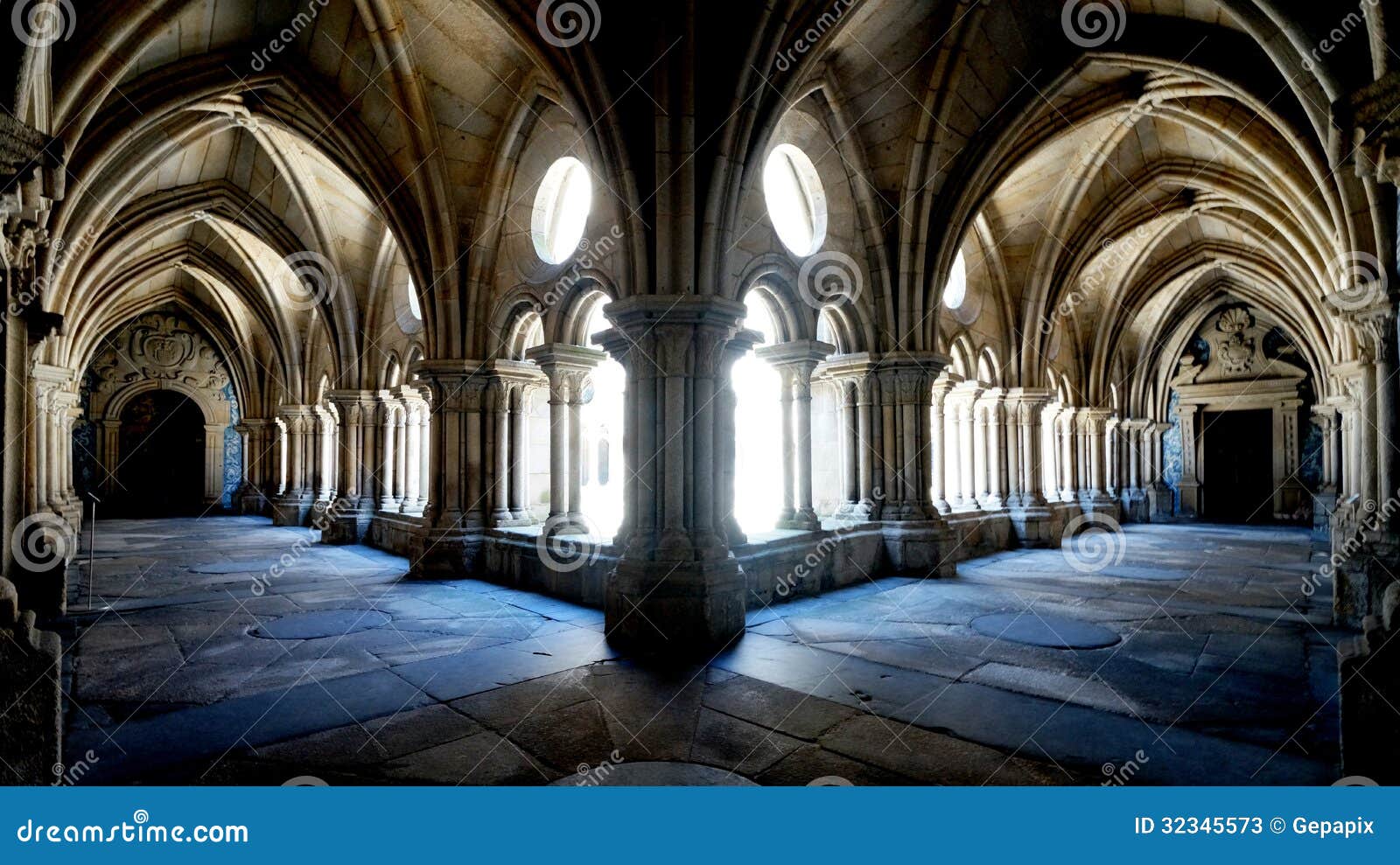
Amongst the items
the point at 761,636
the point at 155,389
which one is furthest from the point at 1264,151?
the point at 155,389

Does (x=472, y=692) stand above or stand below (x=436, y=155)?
below

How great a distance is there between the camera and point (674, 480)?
5.18 meters

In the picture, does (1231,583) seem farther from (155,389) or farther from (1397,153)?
(155,389)

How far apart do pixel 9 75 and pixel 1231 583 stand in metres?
9.61

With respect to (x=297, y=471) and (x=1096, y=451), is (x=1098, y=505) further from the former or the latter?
(x=297, y=471)

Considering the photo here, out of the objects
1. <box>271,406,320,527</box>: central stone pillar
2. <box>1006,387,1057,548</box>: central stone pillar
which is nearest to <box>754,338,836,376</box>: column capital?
<box>1006,387,1057,548</box>: central stone pillar

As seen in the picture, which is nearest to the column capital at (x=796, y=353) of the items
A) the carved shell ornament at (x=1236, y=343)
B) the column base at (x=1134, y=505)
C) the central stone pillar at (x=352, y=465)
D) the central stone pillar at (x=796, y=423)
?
the central stone pillar at (x=796, y=423)

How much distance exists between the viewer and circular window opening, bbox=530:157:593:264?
755cm

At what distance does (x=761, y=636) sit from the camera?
5.02m

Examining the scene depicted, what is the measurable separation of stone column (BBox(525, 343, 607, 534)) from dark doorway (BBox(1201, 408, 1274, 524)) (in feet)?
57.6

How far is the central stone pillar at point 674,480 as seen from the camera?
4902 mm
